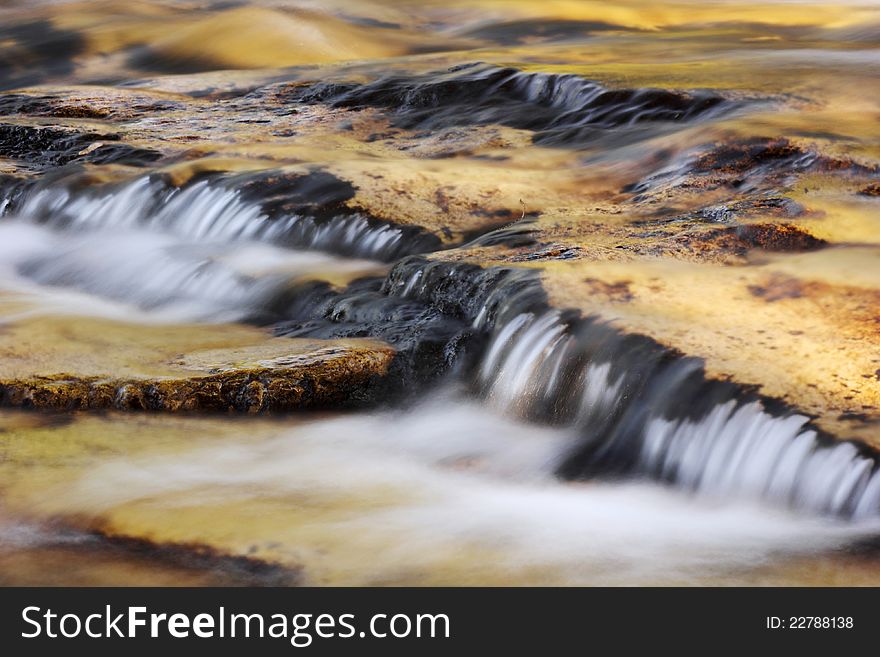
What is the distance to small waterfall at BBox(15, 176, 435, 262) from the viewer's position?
20.5ft

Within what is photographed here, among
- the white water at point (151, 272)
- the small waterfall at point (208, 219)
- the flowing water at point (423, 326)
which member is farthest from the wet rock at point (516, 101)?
the white water at point (151, 272)

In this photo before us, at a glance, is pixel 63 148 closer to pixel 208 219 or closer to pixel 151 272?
pixel 208 219

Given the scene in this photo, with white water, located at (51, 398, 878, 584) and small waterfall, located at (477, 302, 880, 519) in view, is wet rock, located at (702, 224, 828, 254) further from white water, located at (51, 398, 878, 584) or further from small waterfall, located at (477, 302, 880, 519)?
white water, located at (51, 398, 878, 584)

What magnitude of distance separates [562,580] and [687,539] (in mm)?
459

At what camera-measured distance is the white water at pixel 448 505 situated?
331 centimetres

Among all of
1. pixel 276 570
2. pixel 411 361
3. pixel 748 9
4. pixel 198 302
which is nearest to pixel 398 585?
pixel 276 570

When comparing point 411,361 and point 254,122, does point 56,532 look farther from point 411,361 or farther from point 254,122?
point 254,122

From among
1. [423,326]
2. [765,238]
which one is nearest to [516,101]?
[765,238]

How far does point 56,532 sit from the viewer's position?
11.5 ft

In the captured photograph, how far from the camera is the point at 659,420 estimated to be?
13.1 feet

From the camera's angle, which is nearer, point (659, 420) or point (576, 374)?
point (659, 420)

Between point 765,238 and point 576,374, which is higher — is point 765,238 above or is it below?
above

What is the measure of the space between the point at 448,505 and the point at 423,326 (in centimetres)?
Result: 129

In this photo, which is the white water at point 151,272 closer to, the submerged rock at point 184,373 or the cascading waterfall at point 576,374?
the cascading waterfall at point 576,374
